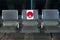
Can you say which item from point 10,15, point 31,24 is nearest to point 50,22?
point 31,24

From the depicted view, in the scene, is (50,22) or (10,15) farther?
(10,15)

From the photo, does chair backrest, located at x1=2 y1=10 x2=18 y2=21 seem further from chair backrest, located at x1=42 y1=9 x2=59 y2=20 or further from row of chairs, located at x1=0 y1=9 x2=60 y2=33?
chair backrest, located at x1=42 y1=9 x2=59 y2=20

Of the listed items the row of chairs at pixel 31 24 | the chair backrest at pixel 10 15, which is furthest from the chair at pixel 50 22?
the chair backrest at pixel 10 15

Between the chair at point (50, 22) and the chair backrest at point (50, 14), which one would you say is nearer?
the chair at point (50, 22)

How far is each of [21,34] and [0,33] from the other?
0.29 metres

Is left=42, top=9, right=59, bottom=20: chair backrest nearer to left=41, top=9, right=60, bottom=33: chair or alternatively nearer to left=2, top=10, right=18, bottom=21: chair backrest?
left=41, top=9, right=60, bottom=33: chair

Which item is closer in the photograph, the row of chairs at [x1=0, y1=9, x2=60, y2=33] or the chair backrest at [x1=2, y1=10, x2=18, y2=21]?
the row of chairs at [x1=0, y1=9, x2=60, y2=33]

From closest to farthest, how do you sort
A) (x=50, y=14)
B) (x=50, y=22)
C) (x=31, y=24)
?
(x=31, y=24), (x=50, y=22), (x=50, y=14)

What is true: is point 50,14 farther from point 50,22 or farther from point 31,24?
point 31,24

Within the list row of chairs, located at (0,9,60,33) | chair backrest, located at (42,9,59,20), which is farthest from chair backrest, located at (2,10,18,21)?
chair backrest, located at (42,9,59,20)

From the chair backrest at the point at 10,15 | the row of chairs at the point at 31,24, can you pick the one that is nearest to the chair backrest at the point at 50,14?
the row of chairs at the point at 31,24

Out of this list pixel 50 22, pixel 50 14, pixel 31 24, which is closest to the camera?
pixel 31 24

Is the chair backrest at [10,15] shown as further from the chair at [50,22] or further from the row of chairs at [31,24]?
the chair at [50,22]

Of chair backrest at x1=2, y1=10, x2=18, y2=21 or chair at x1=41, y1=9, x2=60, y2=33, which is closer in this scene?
chair at x1=41, y1=9, x2=60, y2=33
